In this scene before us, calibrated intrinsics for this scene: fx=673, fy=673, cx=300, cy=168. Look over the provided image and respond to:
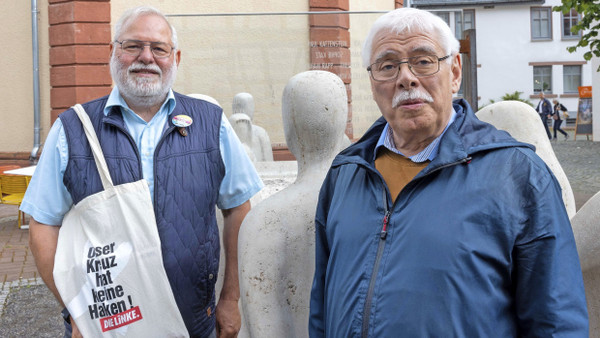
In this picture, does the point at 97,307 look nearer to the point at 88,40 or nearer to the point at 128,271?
the point at 128,271

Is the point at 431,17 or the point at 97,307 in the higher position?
the point at 431,17

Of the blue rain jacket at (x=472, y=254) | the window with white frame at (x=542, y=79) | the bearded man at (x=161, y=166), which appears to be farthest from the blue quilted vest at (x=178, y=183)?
the window with white frame at (x=542, y=79)

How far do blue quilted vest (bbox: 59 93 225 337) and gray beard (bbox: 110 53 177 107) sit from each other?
0.22 feet

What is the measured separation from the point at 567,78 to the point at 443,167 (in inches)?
1658

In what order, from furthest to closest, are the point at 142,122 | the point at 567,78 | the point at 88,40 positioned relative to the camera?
the point at 567,78
the point at 88,40
the point at 142,122

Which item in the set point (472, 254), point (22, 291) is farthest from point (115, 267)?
point (22, 291)

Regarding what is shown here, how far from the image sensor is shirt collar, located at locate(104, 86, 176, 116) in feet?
7.11

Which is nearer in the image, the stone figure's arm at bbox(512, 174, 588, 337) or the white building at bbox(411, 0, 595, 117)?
the stone figure's arm at bbox(512, 174, 588, 337)

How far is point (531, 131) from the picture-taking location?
2736mm

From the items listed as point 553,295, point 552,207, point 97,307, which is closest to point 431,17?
point 552,207

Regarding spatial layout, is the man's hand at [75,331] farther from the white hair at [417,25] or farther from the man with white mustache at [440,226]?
the white hair at [417,25]

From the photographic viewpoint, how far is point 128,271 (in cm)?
201

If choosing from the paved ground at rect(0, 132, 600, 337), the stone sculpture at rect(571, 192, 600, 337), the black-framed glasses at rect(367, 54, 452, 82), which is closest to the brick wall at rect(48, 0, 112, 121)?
the paved ground at rect(0, 132, 600, 337)

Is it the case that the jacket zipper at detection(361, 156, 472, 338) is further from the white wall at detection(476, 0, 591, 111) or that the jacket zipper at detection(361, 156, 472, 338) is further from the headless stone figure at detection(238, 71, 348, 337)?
the white wall at detection(476, 0, 591, 111)
